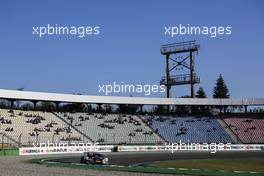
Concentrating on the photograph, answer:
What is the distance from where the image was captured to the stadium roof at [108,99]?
275ft

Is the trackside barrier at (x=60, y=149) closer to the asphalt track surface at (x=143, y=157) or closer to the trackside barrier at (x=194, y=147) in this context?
the trackside barrier at (x=194, y=147)

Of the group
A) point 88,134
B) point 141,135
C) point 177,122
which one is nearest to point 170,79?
point 177,122

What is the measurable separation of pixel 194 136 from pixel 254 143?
1036 centimetres

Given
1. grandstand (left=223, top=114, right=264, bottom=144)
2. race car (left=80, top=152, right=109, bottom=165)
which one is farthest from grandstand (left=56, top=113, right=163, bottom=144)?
race car (left=80, top=152, right=109, bottom=165)

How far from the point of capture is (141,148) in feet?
276

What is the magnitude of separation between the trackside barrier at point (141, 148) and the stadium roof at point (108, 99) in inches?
543

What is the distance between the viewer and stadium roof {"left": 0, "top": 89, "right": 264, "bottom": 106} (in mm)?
83875

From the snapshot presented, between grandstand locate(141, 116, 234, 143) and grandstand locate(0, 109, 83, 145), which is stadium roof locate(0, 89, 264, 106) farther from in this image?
grandstand locate(141, 116, 234, 143)

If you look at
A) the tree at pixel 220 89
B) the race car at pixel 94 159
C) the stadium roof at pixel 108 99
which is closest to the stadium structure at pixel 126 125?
the stadium roof at pixel 108 99

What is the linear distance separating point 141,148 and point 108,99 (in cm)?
1528

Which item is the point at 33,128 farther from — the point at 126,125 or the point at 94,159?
the point at 94,159

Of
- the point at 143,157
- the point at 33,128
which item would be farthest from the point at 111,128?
the point at 143,157

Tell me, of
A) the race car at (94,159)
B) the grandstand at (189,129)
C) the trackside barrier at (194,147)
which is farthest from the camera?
the grandstand at (189,129)

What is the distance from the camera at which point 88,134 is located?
85.2 m
